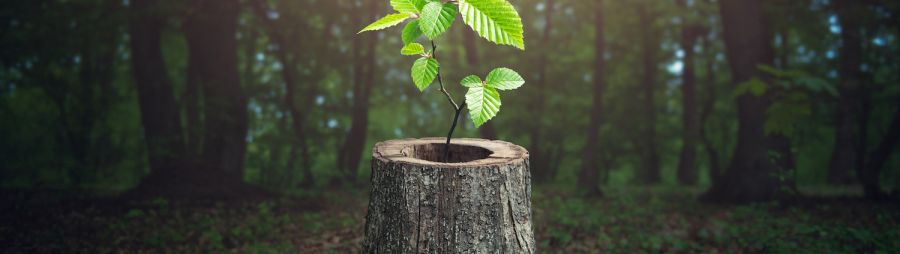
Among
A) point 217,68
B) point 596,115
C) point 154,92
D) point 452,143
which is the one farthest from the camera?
point 596,115

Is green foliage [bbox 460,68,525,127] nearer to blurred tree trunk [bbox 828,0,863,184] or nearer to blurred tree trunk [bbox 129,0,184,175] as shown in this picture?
blurred tree trunk [bbox 129,0,184,175]

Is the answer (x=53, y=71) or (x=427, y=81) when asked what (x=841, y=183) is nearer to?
(x=427, y=81)

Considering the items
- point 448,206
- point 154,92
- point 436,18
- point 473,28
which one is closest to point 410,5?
point 436,18

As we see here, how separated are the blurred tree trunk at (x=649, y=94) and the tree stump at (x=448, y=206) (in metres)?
12.3

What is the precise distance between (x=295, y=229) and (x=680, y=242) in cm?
458

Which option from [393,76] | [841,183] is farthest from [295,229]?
[841,183]

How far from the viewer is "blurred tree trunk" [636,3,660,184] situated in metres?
15.2

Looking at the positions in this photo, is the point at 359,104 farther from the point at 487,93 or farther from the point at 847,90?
the point at 847,90

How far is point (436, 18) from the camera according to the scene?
221 centimetres

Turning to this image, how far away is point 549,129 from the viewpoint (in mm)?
17047

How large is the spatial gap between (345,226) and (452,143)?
4.10 m

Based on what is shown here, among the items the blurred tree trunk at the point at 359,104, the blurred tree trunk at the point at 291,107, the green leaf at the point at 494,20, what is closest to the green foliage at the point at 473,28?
the green leaf at the point at 494,20

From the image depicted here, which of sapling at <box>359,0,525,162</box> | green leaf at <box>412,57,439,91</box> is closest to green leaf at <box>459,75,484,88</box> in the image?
sapling at <box>359,0,525,162</box>

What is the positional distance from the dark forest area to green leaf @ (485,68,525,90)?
41 millimetres
